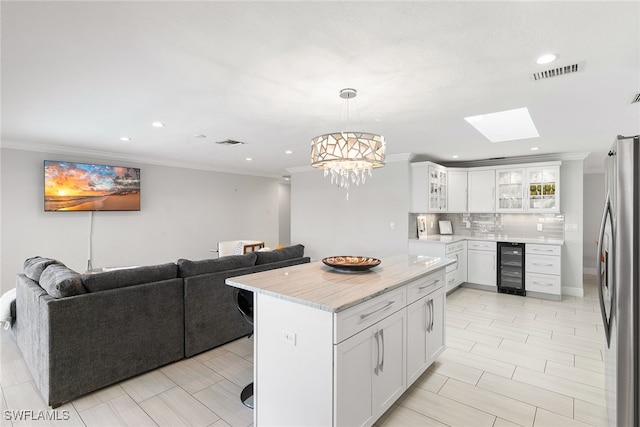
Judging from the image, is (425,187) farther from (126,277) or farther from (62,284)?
(62,284)

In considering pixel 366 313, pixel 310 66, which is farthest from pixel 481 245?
pixel 310 66

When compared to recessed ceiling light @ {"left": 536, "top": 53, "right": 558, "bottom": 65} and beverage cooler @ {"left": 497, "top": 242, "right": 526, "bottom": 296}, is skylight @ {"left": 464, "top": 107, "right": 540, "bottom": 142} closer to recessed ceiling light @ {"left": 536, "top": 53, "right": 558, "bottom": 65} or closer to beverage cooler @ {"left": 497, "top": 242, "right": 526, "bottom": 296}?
recessed ceiling light @ {"left": 536, "top": 53, "right": 558, "bottom": 65}

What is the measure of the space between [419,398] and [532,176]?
4.70 m

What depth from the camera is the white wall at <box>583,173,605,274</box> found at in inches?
278

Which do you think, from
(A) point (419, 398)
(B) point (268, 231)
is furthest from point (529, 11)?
(B) point (268, 231)

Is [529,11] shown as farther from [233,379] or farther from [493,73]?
[233,379]

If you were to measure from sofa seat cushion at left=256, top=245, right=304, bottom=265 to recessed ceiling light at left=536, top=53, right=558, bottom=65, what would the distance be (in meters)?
3.19

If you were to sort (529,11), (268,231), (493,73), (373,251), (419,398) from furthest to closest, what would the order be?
(268,231), (373,251), (419,398), (493,73), (529,11)

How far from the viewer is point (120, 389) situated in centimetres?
257

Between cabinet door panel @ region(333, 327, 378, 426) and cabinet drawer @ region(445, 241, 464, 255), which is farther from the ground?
cabinet drawer @ region(445, 241, 464, 255)

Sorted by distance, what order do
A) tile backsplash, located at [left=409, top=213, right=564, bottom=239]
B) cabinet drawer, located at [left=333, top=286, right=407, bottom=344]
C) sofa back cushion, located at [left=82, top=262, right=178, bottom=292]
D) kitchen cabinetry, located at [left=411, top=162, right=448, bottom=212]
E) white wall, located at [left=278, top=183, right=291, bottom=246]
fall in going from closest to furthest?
cabinet drawer, located at [left=333, top=286, right=407, bottom=344] → sofa back cushion, located at [left=82, top=262, right=178, bottom=292] → kitchen cabinetry, located at [left=411, top=162, right=448, bottom=212] → tile backsplash, located at [left=409, top=213, right=564, bottom=239] → white wall, located at [left=278, top=183, right=291, bottom=246]

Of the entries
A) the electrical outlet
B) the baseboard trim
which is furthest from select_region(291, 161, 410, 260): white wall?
the electrical outlet

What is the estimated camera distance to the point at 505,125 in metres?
3.95

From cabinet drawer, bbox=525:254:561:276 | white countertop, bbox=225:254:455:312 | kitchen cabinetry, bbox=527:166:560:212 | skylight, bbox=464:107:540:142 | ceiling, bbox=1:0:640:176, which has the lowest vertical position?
cabinet drawer, bbox=525:254:561:276
